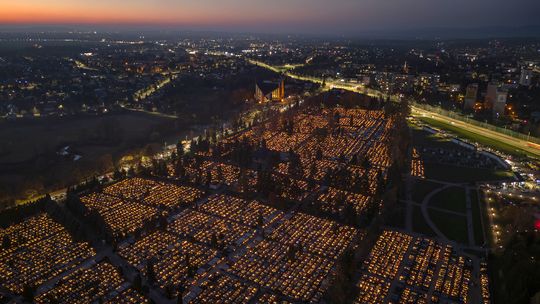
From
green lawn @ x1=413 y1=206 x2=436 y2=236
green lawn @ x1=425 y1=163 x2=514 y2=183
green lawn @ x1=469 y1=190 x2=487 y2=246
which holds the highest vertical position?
green lawn @ x1=425 y1=163 x2=514 y2=183

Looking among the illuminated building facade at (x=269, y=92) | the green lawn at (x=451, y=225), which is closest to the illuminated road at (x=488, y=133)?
the green lawn at (x=451, y=225)

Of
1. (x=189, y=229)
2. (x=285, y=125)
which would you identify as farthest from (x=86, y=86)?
(x=189, y=229)

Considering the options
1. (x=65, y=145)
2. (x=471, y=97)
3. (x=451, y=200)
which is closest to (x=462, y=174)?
(x=451, y=200)

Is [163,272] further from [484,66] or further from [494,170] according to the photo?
[484,66]

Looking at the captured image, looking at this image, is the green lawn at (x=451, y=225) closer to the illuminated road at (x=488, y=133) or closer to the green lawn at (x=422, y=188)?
the green lawn at (x=422, y=188)

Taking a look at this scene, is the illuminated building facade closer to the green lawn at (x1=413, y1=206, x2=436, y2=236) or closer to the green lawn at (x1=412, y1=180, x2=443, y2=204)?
the green lawn at (x1=412, y1=180, x2=443, y2=204)

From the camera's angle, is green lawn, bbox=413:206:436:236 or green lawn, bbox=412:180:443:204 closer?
green lawn, bbox=413:206:436:236

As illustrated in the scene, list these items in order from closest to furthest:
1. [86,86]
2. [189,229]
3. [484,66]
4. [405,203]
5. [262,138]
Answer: [189,229], [405,203], [262,138], [86,86], [484,66]

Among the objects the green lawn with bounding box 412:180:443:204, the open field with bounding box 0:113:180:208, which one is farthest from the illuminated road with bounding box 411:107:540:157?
the open field with bounding box 0:113:180:208
